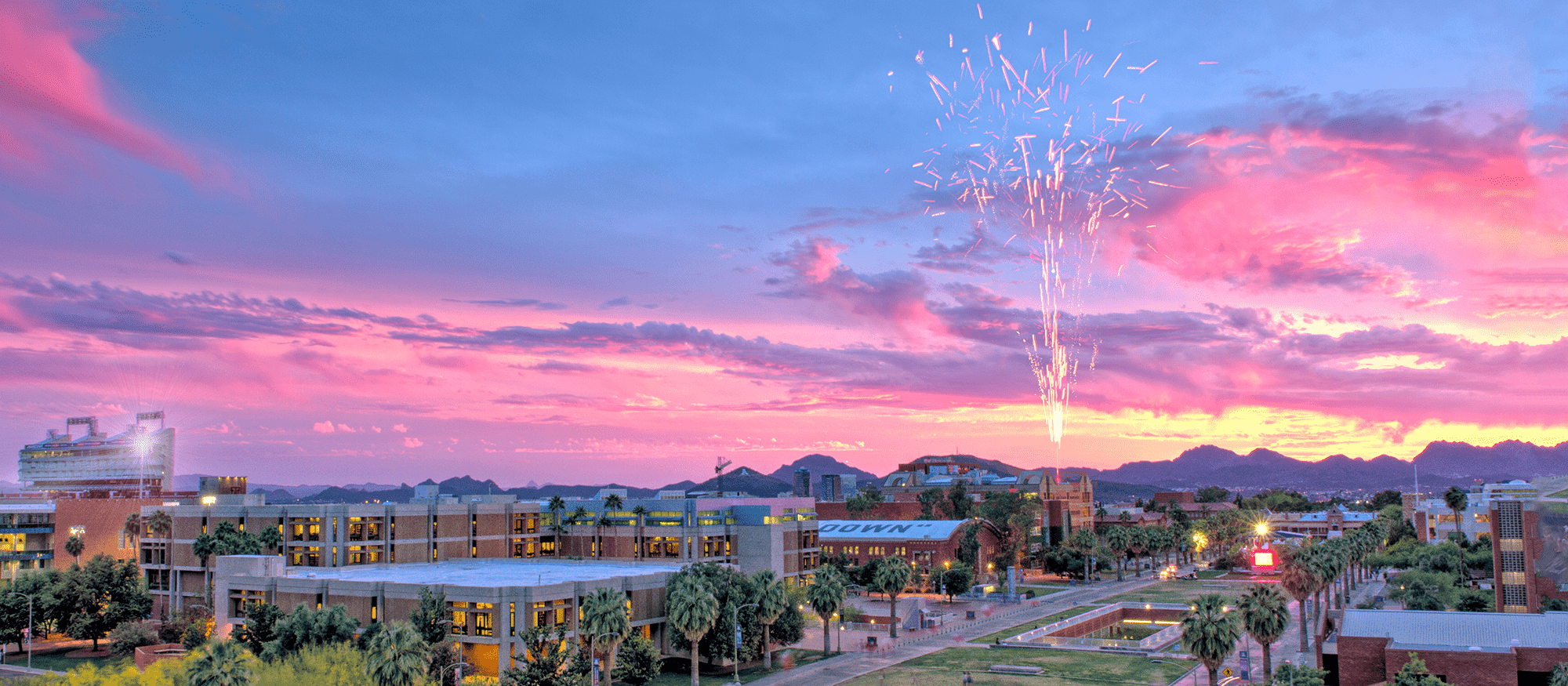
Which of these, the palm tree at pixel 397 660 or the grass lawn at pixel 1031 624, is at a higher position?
the palm tree at pixel 397 660

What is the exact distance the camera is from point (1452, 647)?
71250 mm

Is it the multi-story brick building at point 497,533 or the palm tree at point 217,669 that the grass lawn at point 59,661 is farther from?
the palm tree at point 217,669

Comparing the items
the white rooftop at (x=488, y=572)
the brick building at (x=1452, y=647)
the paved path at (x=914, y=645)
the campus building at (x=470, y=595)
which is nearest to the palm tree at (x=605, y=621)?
the campus building at (x=470, y=595)

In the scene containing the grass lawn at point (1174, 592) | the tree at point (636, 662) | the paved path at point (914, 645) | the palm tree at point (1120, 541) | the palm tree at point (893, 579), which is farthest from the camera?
the palm tree at point (1120, 541)

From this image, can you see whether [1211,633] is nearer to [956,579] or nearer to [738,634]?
[738,634]

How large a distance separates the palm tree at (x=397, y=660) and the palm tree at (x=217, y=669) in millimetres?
7308

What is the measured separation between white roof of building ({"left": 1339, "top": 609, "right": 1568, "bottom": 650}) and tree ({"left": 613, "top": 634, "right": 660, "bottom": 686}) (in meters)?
54.9

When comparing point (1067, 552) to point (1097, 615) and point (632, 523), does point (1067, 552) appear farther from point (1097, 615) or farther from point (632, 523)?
point (632, 523)

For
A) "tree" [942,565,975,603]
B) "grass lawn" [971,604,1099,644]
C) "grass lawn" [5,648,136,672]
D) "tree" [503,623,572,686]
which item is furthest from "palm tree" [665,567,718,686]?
"tree" [942,565,975,603]

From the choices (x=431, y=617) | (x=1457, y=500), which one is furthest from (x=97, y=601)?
(x=1457, y=500)

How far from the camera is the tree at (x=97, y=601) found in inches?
4454

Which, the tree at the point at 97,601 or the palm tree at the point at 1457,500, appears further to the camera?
the palm tree at the point at 1457,500

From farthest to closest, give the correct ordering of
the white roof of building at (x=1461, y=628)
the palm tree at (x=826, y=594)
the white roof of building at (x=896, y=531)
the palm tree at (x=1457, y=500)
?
the white roof of building at (x=896, y=531)
the palm tree at (x=1457, y=500)
the palm tree at (x=826, y=594)
the white roof of building at (x=1461, y=628)

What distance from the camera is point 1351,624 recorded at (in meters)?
76.3
